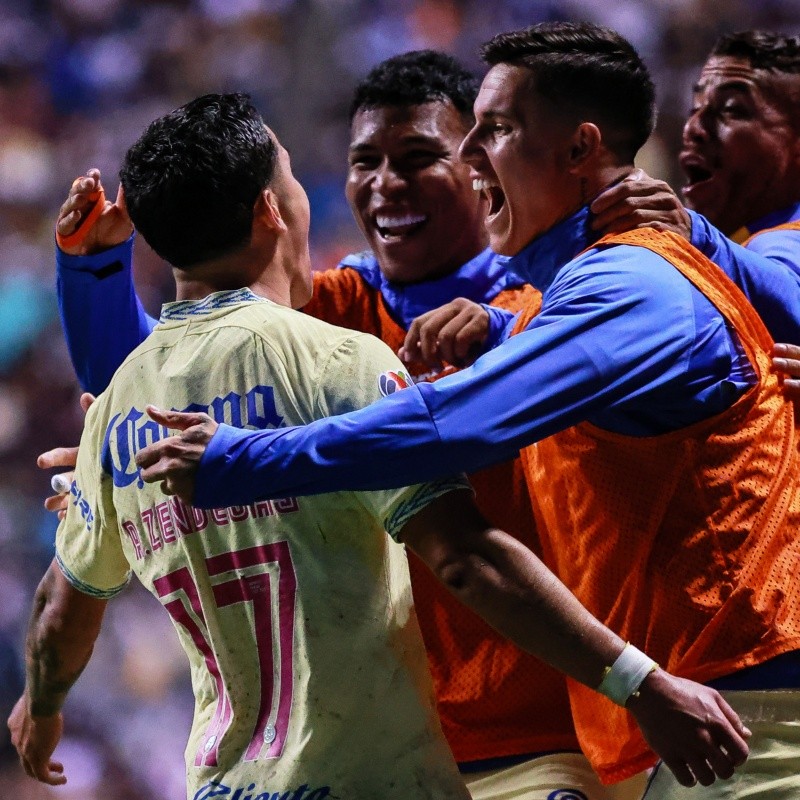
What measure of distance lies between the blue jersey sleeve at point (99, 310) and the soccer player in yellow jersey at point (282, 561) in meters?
0.75

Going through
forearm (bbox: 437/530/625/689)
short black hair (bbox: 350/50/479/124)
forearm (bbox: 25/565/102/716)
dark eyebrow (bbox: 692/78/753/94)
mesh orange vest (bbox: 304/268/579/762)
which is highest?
short black hair (bbox: 350/50/479/124)

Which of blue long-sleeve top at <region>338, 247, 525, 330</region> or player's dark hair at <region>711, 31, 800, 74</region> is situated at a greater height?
player's dark hair at <region>711, 31, 800, 74</region>

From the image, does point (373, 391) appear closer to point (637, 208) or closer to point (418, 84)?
point (637, 208)

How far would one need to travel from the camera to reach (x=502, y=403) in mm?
1833

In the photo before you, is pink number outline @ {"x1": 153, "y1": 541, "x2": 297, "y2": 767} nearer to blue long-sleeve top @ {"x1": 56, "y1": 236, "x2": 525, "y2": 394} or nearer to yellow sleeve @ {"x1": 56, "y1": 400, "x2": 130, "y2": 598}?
yellow sleeve @ {"x1": 56, "y1": 400, "x2": 130, "y2": 598}

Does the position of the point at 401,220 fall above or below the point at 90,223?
below

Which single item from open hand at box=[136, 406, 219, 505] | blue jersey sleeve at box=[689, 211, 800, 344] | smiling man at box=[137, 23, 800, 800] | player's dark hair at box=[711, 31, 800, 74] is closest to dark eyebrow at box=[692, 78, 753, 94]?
player's dark hair at box=[711, 31, 800, 74]

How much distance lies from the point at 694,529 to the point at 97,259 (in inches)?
56.3

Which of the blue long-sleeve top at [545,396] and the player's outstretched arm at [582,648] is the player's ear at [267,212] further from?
the player's outstretched arm at [582,648]

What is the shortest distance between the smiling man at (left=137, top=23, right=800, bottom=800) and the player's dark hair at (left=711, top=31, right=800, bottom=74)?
1.48 m

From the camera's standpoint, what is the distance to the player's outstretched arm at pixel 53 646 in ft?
7.60

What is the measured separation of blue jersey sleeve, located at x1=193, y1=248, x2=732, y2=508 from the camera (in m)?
1.78

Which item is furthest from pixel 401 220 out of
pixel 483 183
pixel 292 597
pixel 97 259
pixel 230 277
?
pixel 292 597

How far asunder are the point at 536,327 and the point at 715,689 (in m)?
0.57
